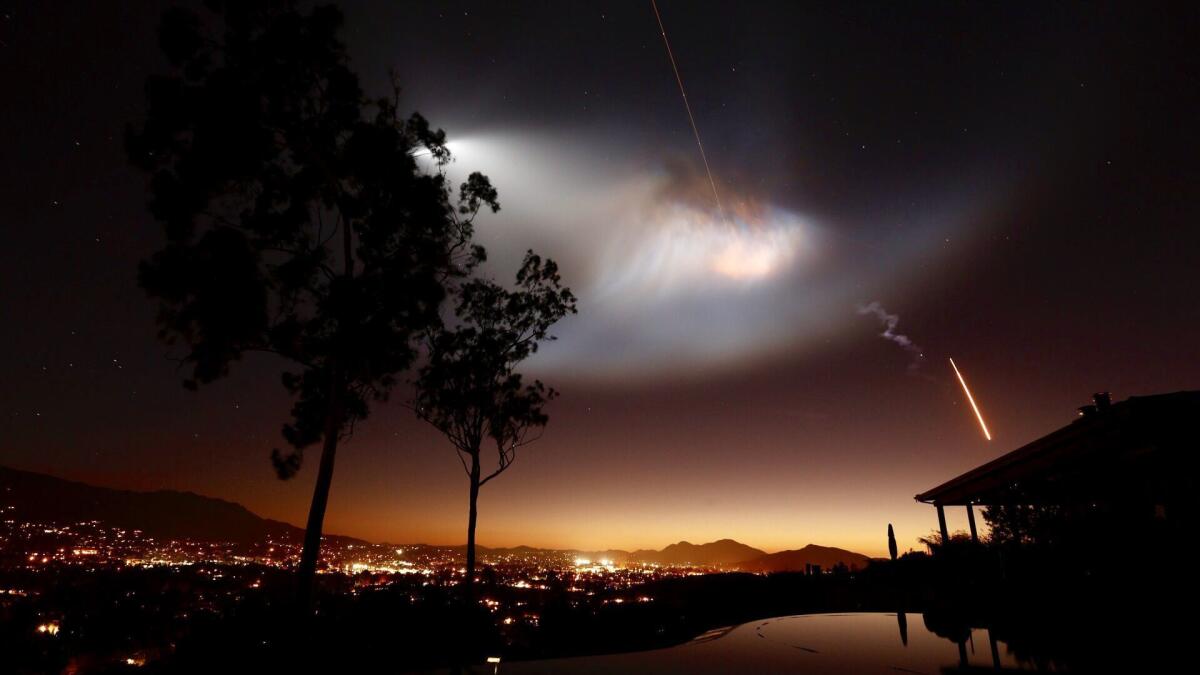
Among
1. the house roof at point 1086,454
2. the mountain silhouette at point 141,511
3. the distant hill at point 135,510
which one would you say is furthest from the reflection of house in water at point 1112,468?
the distant hill at point 135,510

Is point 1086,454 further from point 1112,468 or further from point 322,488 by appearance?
→ point 322,488

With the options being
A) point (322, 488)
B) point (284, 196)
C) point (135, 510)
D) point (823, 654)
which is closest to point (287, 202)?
point (284, 196)

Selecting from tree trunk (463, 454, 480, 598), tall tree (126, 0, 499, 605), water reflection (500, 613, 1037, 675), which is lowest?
water reflection (500, 613, 1037, 675)

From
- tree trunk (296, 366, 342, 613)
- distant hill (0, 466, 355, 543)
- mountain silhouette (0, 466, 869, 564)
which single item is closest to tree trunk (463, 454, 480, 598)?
tree trunk (296, 366, 342, 613)

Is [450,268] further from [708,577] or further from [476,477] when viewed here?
[708,577]

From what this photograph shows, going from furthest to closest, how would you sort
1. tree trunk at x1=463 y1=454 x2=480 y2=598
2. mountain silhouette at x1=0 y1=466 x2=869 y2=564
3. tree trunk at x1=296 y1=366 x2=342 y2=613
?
mountain silhouette at x1=0 y1=466 x2=869 y2=564 → tree trunk at x1=463 y1=454 x2=480 y2=598 → tree trunk at x1=296 y1=366 x2=342 y2=613

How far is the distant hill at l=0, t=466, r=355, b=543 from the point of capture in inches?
4008

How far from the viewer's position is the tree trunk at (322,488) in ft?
41.0

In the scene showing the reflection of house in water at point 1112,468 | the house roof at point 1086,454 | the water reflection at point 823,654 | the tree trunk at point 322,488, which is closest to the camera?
the house roof at point 1086,454

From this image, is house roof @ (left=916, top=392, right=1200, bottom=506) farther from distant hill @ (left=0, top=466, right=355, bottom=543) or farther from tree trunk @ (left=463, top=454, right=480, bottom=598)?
Result: distant hill @ (left=0, top=466, right=355, bottom=543)

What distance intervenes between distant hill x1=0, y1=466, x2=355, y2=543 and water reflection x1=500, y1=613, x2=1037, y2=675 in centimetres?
11531

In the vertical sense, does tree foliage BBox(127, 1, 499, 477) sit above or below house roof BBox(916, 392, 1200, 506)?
above

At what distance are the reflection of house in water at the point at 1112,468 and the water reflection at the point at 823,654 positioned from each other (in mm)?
3926

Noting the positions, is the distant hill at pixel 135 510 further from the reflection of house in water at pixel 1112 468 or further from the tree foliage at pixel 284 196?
the reflection of house in water at pixel 1112 468
